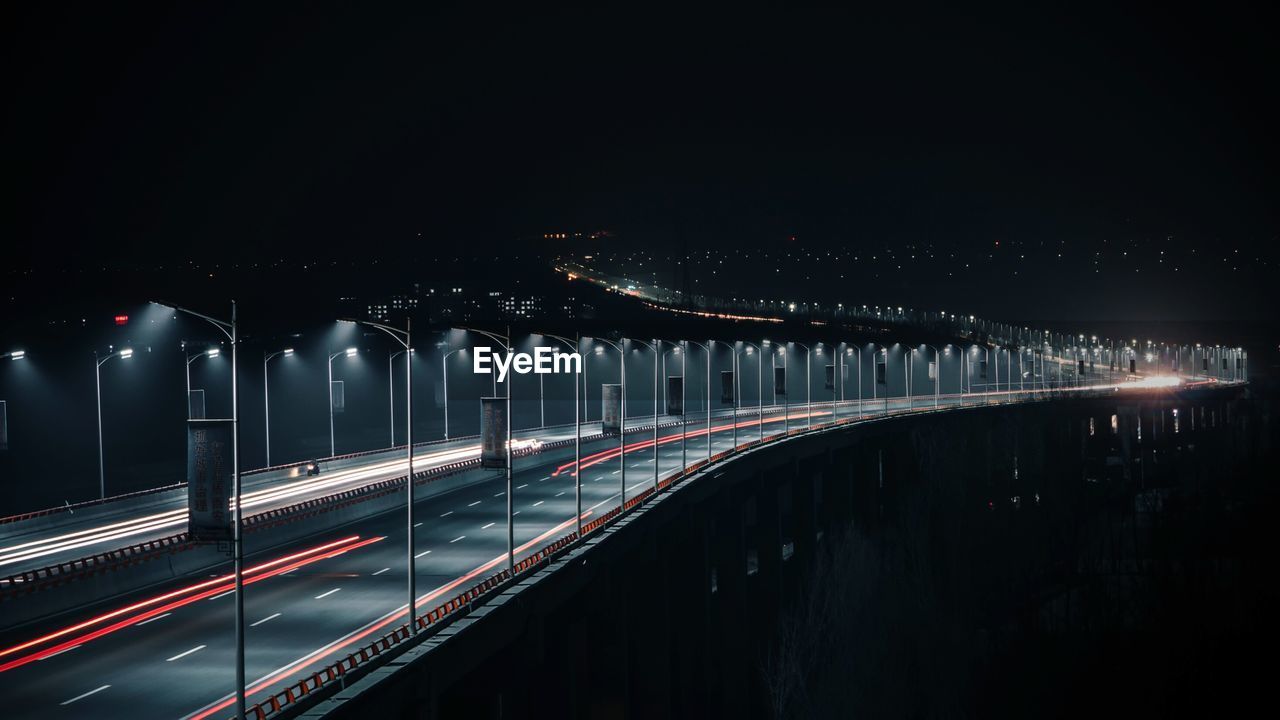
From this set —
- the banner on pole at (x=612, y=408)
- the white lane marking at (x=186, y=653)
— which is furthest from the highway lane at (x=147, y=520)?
the banner on pole at (x=612, y=408)

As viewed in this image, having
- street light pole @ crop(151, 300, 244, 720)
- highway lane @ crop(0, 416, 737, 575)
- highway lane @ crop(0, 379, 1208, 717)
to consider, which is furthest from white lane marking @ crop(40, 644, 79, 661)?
highway lane @ crop(0, 416, 737, 575)

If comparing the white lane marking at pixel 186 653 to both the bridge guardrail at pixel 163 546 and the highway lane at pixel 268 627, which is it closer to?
the highway lane at pixel 268 627

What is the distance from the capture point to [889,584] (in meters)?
60.2

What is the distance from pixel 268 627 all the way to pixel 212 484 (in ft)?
31.9

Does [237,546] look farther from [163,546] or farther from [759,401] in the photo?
[759,401]

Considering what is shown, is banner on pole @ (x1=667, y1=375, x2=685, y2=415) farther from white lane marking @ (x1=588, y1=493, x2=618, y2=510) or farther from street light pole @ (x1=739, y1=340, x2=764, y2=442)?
street light pole @ (x1=739, y1=340, x2=764, y2=442)

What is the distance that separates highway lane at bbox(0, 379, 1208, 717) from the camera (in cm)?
2116

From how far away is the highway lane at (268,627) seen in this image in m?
21.2

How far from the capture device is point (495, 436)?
31844mm

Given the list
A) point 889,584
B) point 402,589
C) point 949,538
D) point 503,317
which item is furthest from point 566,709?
point 503,317

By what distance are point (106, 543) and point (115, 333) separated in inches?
2152

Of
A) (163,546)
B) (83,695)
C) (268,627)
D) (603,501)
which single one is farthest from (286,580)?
(603,501)

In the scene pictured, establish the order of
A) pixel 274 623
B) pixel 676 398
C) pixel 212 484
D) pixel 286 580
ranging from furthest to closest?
pixel 676 398 < pixel 286 580 < pixel 274 623 < pixel 212 484

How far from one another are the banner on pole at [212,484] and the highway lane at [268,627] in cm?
376
